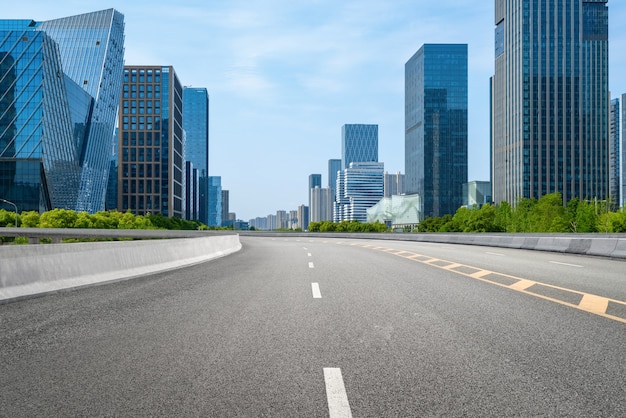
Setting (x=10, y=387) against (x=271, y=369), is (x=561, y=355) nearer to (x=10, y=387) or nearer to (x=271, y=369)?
(x=271, y=369)

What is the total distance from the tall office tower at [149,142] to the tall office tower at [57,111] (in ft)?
81.4

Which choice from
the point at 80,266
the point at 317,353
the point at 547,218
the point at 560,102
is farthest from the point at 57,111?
the point at 560,102

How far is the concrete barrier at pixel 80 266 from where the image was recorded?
360 inches

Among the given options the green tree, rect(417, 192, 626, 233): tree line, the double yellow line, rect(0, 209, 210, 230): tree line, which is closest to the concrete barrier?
the double yellow line

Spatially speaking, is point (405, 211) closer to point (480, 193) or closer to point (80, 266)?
point (480, 193)

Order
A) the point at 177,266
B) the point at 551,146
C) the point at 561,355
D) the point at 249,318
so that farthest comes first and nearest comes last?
the point at 551,146 < the point at 177,266 < the point at 249,318 < the point at 561,355

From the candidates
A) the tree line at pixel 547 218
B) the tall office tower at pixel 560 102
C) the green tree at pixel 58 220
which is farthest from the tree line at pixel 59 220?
the tall office tower at pixel 560 102

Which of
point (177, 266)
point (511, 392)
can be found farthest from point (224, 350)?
point (177, 266)

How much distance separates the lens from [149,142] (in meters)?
166

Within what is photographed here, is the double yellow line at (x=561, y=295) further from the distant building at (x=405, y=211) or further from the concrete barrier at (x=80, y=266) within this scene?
the distant building at (x=405, y=211)

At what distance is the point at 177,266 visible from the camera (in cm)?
1636

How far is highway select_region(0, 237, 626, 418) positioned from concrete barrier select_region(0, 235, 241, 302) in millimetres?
415

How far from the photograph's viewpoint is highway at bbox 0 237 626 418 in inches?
148

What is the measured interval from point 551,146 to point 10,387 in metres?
164
